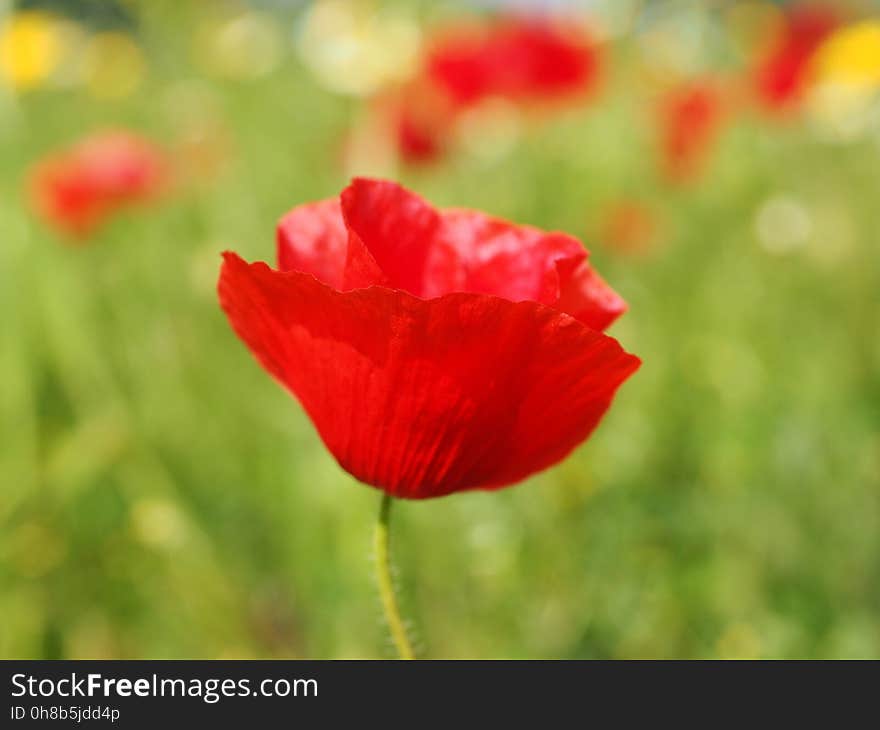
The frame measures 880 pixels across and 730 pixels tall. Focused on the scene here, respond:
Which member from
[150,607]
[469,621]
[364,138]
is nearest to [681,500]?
[469,621]

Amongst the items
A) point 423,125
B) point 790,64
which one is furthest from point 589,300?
point 790,64

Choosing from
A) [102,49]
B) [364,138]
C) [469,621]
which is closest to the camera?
[469,621]

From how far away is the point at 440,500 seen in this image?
1.46 metres

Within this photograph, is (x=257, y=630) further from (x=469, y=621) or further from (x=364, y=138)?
(x=364, y=138)

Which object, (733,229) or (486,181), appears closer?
(733,229)

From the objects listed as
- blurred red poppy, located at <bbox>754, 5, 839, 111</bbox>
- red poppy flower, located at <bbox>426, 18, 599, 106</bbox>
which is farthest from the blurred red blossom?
blurred red poppy, located at <bbox>754, 5, 839, 111</bbox>

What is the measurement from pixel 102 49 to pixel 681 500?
435 centimetres

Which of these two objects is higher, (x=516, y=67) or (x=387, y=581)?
(x=516, y=67)

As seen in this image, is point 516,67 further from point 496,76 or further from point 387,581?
point 387,581

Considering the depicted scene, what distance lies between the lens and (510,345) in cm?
56

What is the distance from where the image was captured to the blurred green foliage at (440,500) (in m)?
1.29

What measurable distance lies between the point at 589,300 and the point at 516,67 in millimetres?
1965
